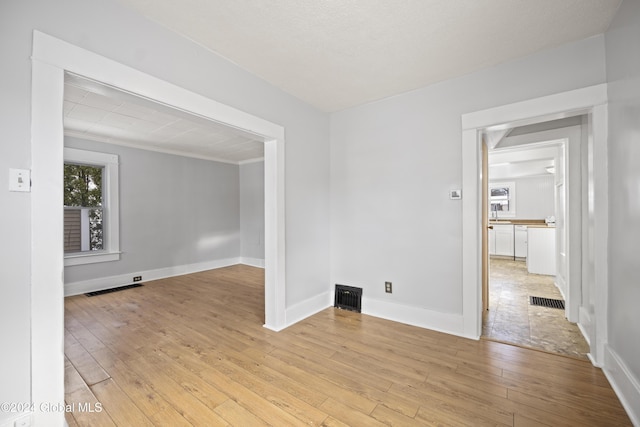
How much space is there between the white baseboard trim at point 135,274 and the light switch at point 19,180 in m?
3.86

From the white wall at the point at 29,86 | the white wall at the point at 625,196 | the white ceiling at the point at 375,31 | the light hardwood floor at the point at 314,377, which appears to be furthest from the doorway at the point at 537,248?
the white wall at the point at 29,86

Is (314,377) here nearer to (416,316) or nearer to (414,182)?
(416,316)

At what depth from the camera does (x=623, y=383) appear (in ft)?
5.66

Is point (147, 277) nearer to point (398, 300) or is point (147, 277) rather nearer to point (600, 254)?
point (398, 300)

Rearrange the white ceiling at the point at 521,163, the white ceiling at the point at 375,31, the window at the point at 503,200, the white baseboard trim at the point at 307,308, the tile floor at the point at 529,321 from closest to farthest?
the white ceiling at the point at 375,31 → the tile floor at the point at 529,321 → the white baseboard trim at the point at 307,308 → the white ceiling at the point at 521,163 → the window at the point at 503,200

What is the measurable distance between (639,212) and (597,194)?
25.2 inches

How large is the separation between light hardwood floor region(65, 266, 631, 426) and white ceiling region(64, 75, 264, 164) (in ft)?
6.70

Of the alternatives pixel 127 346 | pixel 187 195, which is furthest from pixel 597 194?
pixel 187 195

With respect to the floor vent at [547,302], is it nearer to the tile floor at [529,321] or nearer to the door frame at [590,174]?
the tile floor at [529,321]

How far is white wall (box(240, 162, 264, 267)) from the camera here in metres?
6.32

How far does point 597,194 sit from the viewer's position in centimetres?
210

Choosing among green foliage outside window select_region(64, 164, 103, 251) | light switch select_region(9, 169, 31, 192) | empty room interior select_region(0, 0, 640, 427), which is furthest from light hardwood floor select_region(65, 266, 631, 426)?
green foliage outside window select_region(64, 164, 103, 251)

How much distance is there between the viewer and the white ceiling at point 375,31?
1779 mm

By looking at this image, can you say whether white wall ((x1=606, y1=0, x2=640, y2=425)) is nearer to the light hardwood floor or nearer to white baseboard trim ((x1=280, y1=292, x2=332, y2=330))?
the light hardwood floor
